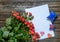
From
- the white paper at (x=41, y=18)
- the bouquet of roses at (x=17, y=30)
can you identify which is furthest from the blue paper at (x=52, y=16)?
the bouquet of roses at (x=17, y=30)

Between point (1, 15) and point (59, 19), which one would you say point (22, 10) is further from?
point (59, 19)

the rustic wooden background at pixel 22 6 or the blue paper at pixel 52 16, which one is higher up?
the rustic wooden background at pixel 22 6

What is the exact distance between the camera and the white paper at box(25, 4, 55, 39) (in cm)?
153

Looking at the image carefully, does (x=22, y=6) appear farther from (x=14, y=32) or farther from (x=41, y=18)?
(x=14, y=32)

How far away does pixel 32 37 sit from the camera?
128cm

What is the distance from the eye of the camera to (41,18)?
5.09 feet

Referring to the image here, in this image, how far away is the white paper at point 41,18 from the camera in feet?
5.03

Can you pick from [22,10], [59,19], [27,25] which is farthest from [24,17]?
[59,19]

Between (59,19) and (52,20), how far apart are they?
58 mm

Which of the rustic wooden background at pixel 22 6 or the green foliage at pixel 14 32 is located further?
the rustic wooden background at pixel 22 6

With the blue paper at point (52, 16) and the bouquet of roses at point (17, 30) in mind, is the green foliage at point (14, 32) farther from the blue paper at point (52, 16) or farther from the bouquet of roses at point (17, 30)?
the blue paper at point (52, 16)

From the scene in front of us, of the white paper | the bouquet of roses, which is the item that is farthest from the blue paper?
the bouquet of roses

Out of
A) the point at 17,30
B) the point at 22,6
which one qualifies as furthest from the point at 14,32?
the point at 22,6

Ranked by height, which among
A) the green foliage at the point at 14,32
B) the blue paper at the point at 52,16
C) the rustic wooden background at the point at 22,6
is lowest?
the green foliage at the point at 14,32
